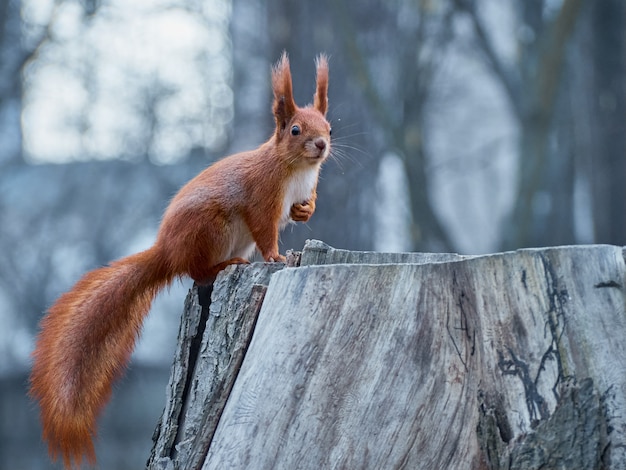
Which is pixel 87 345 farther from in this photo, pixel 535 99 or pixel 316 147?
pixel 535 99

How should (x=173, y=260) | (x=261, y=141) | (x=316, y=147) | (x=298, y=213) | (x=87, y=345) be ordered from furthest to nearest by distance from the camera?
(x=261, y=141) → (x=298, y=213) → (x=316, y=147) → (x=173, y=260) → (x=87, y=345)

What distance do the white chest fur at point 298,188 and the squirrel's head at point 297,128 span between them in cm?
5

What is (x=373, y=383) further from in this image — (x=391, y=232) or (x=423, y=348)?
(x=391, y=232)

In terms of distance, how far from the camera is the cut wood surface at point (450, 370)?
1882 mm

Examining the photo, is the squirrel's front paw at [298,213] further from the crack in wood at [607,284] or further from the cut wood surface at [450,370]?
the crack in wood at [607,284]

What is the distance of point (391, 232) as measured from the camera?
7105 millimetres

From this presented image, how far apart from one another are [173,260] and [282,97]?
28.5 inches

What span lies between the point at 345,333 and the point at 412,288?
176mm

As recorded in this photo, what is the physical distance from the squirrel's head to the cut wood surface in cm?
118

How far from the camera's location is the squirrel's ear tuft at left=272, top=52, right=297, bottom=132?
3.14m

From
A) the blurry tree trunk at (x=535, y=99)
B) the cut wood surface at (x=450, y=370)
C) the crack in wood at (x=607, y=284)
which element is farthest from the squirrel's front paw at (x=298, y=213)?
the blurry tree trunk at (x=535, y=99)

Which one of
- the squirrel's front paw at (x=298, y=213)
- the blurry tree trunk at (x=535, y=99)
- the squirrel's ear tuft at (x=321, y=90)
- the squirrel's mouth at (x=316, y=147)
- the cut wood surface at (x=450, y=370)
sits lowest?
the cut wood surface at (x=450, y=370)

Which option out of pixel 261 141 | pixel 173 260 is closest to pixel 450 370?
pixel 173 260

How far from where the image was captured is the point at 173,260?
9.36 ft
